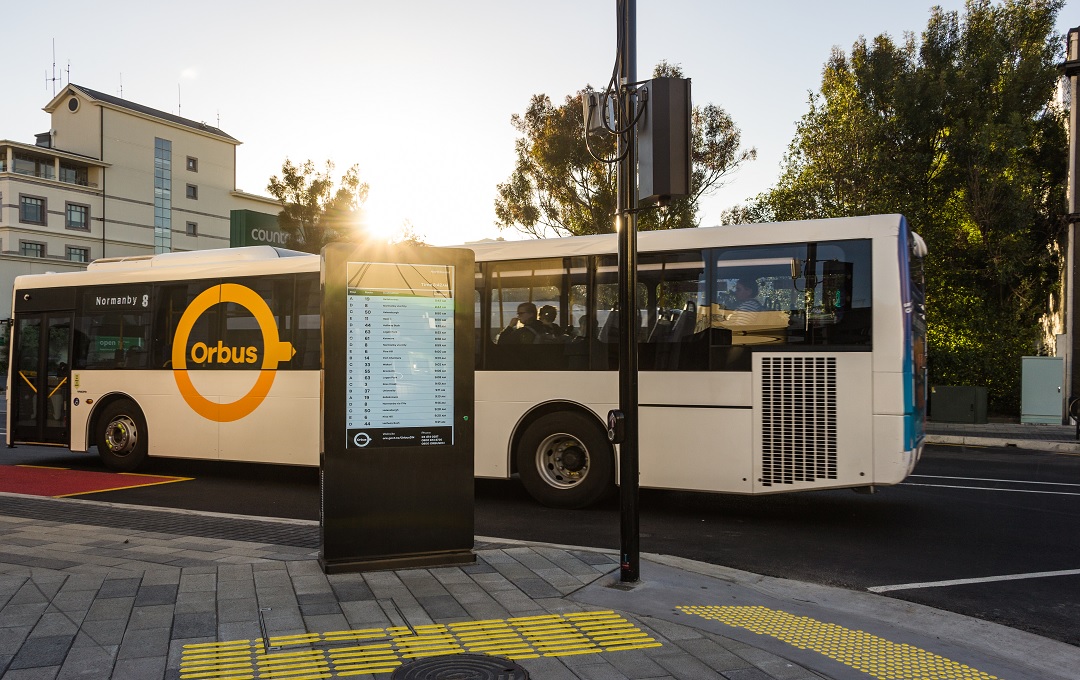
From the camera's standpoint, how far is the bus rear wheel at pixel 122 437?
12.3 m

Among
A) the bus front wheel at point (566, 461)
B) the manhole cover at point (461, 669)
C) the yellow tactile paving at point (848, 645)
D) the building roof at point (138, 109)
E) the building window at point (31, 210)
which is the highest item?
the building roof at point (138, 109)

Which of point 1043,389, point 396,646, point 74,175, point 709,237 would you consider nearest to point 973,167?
point 1043,389

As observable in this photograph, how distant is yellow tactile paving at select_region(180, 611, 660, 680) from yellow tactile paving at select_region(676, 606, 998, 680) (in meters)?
0.69

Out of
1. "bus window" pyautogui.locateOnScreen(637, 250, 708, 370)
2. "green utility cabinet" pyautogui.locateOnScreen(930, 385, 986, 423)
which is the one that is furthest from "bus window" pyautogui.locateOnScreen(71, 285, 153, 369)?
"green utility cabinet" pyautogui.locateOnScreen(930, 385, 986, 423)

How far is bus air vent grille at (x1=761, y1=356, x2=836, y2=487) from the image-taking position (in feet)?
26.9

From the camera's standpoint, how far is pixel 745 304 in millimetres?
8656

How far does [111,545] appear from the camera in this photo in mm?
6883

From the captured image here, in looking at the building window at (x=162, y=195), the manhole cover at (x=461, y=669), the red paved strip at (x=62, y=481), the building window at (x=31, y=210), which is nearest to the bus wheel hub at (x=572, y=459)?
the manhole cover at (x=461, y=669)

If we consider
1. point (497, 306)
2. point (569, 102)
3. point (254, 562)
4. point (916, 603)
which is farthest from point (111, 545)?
point (569, 102)

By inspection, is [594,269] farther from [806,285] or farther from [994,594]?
[994,594]

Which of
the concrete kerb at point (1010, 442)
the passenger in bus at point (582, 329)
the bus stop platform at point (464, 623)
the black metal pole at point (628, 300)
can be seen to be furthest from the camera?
the concrete kerb at point (1010, 442)

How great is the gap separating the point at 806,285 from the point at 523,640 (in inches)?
197

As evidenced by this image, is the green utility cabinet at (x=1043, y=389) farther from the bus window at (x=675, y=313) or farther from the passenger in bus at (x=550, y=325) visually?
the passenger in bus at (x=550, y=325)

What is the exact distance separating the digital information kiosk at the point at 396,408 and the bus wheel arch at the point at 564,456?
3049 millimetres
